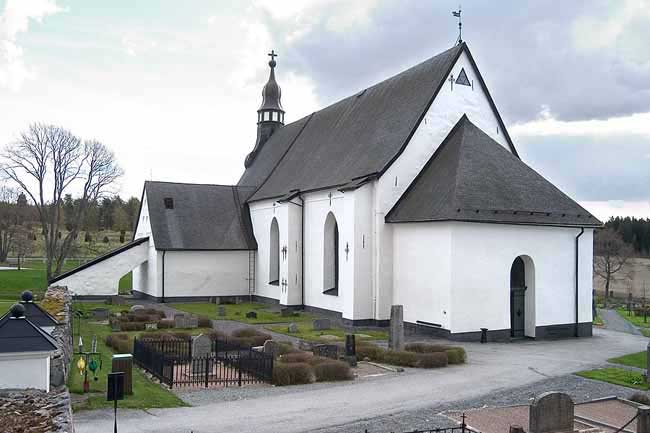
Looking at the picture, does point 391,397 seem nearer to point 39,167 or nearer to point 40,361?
point 40,361

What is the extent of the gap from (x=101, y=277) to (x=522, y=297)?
23610mm

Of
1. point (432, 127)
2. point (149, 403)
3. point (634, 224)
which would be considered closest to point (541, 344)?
point (432, 127)

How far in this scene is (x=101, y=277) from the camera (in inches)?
1403

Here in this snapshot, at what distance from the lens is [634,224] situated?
286 feet

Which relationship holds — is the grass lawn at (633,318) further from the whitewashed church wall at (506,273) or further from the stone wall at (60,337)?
the stone wall at (60,337)

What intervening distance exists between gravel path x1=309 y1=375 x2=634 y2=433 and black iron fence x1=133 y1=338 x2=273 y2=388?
400 cm

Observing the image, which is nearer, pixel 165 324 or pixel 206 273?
pixel 165 324

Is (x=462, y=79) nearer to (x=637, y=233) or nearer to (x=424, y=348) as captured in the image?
(x=424, y=348)

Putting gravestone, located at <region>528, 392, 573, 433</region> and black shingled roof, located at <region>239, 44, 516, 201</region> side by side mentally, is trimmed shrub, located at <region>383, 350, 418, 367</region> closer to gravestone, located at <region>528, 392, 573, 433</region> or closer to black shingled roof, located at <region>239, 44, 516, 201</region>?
gravestone, located at <region>528, 392, 573, 433</region>

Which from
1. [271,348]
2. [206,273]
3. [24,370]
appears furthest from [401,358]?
[206,273]

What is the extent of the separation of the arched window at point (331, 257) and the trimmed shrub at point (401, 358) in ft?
37.1

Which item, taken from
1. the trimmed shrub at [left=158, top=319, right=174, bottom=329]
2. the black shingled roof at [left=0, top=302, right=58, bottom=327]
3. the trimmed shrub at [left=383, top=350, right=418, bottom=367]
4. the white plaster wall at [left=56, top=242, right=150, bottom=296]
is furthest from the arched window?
the black shingled roof at [left=0, top=302, right=58, bottom=327]

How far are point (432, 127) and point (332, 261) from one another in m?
7.87

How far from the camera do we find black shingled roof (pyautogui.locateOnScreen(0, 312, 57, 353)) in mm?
8172
